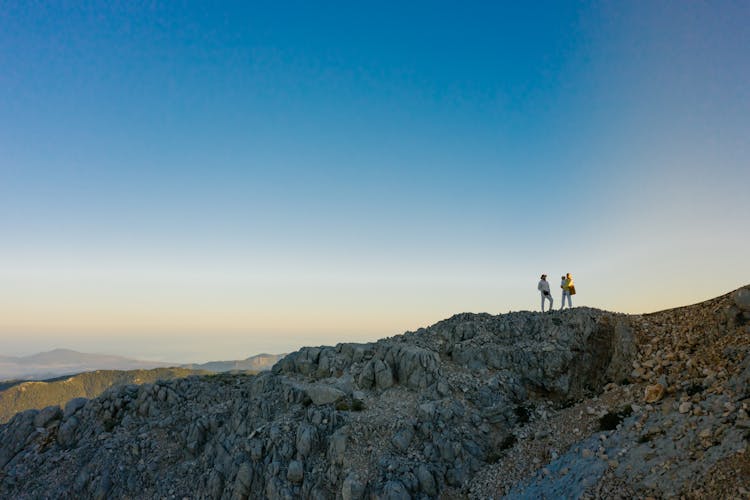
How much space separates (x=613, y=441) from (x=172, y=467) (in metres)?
34.9

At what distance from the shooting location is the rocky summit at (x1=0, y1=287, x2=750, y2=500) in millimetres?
20172

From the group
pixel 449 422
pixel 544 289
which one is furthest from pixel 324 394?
pixel 544 289

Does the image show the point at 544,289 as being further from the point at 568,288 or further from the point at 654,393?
the point at 654,393

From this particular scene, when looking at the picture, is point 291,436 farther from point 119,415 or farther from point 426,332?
point 119,415

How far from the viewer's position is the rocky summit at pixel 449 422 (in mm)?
20172

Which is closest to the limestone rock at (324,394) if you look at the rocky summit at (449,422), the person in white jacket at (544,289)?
the rocky summit at (449,422)

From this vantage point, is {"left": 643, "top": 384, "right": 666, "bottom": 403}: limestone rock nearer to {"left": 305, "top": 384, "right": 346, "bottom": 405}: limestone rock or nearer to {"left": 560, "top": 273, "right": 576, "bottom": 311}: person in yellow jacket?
{"left": 560, "top": 273, "right": 576, "bottom": 311}: person in yellow jacket

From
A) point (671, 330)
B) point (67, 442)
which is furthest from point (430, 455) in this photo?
point (67, 442)

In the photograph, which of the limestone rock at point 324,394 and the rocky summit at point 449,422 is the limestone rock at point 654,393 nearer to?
the rocky summit at point 449,422

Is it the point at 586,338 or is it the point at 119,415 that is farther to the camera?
the point at 119,415

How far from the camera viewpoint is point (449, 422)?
29.3 m

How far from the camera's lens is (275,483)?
94.2 feet

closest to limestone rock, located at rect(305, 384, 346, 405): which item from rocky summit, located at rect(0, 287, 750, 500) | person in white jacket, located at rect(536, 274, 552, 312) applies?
rocky summit, located at rect(0, 287, 750, 500)

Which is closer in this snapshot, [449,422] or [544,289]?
[449,422]
